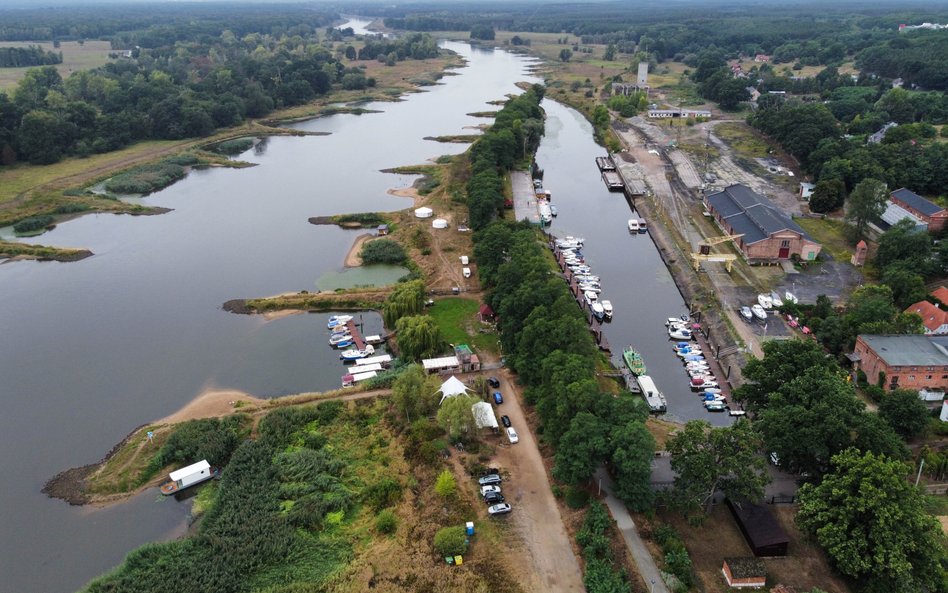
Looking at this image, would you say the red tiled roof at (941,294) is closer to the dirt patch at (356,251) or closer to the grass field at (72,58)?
the dirt patch at (356,251)

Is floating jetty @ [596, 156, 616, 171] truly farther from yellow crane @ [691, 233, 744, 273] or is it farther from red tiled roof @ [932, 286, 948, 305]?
red tiled roof @ [932, 286, 948, 305]

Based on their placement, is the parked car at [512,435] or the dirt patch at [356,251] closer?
the parked car at [512,435]

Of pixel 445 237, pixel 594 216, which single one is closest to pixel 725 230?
pixel 594 216

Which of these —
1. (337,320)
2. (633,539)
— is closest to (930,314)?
(633,539)

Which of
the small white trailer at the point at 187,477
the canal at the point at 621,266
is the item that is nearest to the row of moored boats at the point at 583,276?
the canal at the point at 621,266

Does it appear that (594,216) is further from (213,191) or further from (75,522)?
(75,522)
